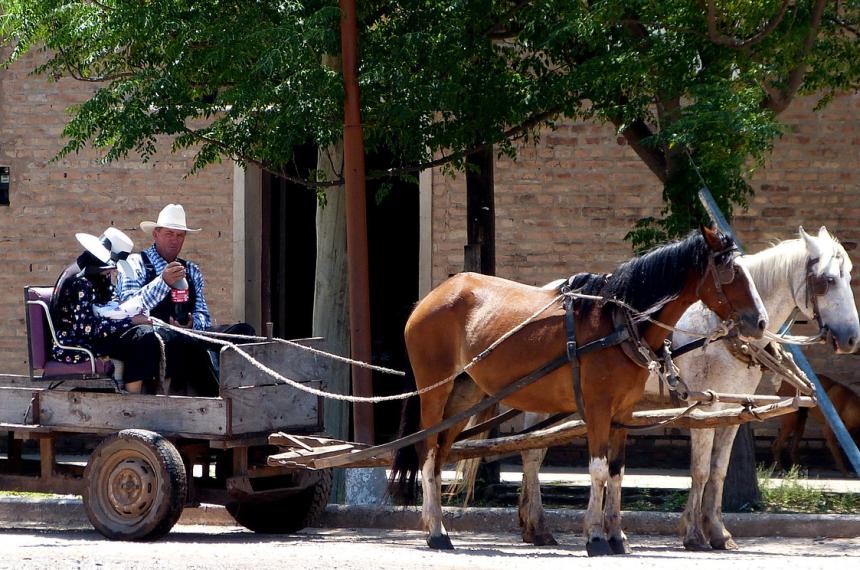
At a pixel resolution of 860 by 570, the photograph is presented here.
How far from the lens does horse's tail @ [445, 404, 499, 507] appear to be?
955 centimetres

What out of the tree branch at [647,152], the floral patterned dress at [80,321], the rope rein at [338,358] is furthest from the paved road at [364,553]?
the tree branch at [647,152]

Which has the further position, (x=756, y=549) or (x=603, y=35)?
(x=603, y=35)

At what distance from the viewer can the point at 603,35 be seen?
10.4 m

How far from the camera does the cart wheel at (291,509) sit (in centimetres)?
952

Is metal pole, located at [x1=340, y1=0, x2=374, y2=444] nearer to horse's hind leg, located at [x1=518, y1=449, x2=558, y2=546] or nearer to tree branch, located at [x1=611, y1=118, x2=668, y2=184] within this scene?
horse's hind leg, located at [x1=518, y1=449, x2=558, y2=546]

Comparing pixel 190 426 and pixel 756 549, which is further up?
pixel 190 426

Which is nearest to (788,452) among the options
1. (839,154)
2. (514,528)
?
(839,154)

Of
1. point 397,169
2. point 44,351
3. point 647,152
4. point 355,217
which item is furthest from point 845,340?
point 44,351

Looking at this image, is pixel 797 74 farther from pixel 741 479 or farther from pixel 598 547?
pixel 598 547

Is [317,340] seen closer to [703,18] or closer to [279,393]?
[279,393]

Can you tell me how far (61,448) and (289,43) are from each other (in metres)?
6.09

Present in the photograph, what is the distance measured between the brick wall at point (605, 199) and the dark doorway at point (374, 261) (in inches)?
47.6

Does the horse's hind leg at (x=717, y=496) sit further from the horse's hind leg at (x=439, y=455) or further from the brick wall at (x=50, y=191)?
the brick wall at (x=50, y=191)

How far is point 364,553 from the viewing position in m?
8.23
